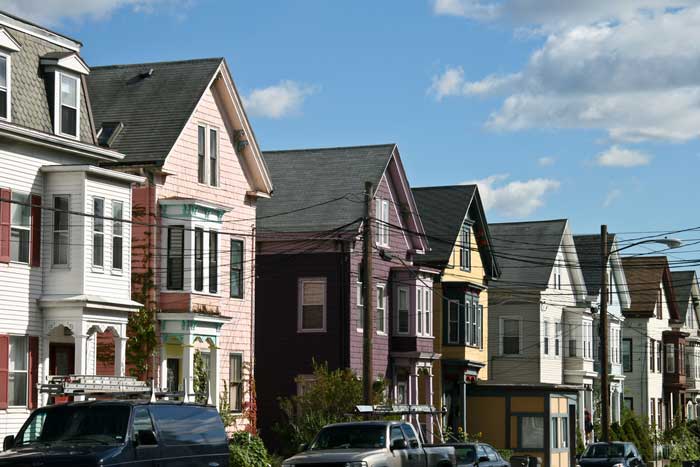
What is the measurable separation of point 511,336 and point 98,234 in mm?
34374

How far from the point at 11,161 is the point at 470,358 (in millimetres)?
29659

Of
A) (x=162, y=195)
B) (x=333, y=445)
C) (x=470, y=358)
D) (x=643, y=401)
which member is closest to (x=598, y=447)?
(x=470, y=358)

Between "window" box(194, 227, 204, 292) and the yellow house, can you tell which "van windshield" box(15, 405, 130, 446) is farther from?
the yellow house

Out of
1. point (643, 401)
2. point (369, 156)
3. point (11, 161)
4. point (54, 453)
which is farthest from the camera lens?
point (643, 401)

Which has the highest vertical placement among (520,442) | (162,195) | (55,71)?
(55,71)

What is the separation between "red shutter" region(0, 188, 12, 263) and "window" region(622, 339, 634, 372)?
5889 cm

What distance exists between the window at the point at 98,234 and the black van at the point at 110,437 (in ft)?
43.8

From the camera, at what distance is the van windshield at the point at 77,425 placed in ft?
72.7

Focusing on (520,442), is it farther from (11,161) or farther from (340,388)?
(11,161)

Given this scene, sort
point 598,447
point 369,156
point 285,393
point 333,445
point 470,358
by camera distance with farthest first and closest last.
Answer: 1. point 470,358
2. point 369,156
3. point 285,393
4. point 598,447
5. point 333,445

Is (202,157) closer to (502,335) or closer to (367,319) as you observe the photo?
(367,319)

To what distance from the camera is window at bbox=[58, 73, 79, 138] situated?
3731cm

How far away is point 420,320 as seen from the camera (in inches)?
2199

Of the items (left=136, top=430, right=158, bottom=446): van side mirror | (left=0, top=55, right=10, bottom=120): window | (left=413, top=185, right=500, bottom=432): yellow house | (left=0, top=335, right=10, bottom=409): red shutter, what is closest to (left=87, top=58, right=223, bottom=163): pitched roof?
(left=0, top=55, right=10, bottom=120): window
